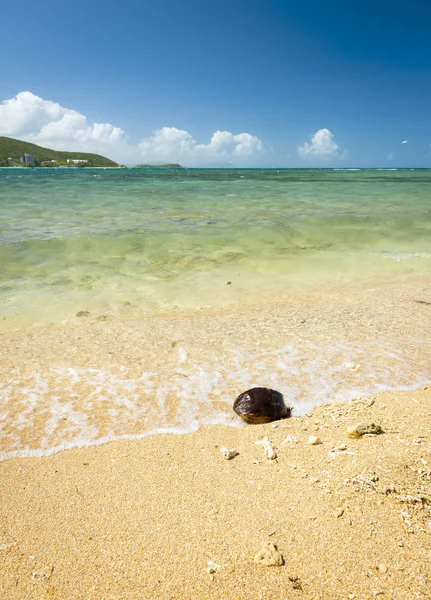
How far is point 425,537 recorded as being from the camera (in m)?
1.95

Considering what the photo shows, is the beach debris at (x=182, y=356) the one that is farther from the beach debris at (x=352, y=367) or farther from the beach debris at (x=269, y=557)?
the beach debris at (x=269, y=557)

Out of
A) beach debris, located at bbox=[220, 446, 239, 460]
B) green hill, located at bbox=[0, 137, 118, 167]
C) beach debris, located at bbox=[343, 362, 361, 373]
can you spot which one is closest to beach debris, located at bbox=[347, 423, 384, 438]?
beach debris, located at bbox=[220, 446, 239, 460]

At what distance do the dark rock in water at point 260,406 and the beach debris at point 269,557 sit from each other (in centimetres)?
127

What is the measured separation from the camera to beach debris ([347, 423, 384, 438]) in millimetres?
2877

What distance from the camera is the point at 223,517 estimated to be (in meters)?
2.25

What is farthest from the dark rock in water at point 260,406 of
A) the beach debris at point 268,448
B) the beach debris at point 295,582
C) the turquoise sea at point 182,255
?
the turquoise sea at point 182,255

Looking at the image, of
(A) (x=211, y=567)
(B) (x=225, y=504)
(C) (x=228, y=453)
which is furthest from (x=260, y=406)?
(A) (x=211, y=567)

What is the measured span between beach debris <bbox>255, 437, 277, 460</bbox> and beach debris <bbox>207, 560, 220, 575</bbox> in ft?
3.05

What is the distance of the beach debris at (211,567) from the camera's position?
6.24ft

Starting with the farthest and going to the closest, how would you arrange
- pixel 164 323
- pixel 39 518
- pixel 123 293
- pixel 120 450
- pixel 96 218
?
pixel 96 218 → pixel 123 293 → pixel 164 323 → pixel 120 450 → pixel 39 518

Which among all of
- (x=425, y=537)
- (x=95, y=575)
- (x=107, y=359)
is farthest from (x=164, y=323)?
(x=425, y=537)

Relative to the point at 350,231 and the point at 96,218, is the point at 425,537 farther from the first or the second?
the point at 96,218

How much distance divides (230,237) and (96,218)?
20.4ft

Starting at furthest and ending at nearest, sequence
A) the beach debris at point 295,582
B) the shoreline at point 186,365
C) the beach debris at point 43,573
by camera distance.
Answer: the shoreline at point 186,365 < the beach debris at point 43,573 < the beach debris at point 295,582
